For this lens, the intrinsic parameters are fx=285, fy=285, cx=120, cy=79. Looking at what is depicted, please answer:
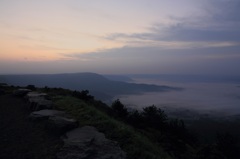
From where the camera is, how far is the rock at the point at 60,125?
9164 millimetres

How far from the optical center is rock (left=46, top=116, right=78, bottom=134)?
9.16 m

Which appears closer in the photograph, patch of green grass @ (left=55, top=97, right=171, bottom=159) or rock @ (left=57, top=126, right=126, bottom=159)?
rock @ (left=57, top=126, right=126, bottom=159)

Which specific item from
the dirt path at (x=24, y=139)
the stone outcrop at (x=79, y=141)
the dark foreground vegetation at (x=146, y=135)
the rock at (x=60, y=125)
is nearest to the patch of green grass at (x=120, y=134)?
the dark foreground vegetation at (x=146, y=135)

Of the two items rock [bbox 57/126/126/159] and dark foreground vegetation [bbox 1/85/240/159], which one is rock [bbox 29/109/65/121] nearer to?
dark foreground vegetation [bbox 1/85/240/159]

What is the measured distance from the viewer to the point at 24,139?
28.8ft

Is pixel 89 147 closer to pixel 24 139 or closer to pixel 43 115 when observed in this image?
pixel 24 139

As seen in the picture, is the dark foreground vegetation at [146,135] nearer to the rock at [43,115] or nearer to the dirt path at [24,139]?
the rock at [43,115]

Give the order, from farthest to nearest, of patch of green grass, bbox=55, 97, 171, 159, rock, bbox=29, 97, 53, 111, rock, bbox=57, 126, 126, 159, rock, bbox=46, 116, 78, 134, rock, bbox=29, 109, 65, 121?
rock, bbox=29, 97, 53, 111 → rock, bbox=29, 109, 65, 121 → rock, bbox=46, 116, 78, 134 → patch of green grass, bbox=55, 97, 171, 159 → rock, bbox=57, 126, 126, 159

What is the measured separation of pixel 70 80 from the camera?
191 m

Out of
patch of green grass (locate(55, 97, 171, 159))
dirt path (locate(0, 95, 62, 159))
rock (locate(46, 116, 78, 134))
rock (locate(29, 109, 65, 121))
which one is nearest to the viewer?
dirt path (locate(0, 95, 62, 159))

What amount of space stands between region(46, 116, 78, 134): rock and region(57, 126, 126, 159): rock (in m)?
0.48

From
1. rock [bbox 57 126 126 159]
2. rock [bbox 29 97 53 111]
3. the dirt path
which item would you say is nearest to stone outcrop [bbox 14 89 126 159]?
rock [bbox 57 126 126 159]

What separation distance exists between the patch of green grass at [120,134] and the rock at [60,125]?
2.42 ft

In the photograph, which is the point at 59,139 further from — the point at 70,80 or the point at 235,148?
the point at 70,80
